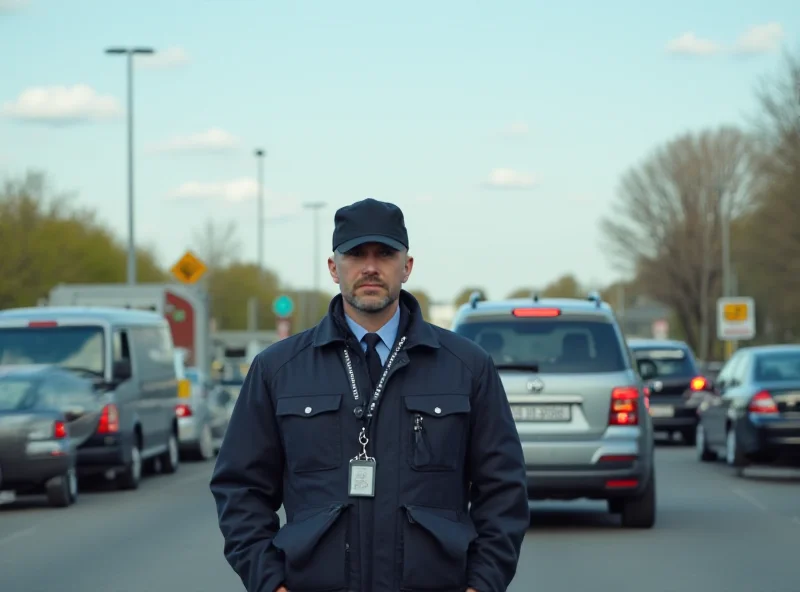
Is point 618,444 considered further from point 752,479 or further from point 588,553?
point 752,479

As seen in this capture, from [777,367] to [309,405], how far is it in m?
16.8

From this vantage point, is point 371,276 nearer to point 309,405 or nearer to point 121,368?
point 309,405

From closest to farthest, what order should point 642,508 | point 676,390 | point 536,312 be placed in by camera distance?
point 536,312 < point 642,508 < point 676,390

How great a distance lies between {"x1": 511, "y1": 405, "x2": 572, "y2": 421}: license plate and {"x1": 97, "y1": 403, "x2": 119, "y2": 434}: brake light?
24.0ft

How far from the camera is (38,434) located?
1694cm

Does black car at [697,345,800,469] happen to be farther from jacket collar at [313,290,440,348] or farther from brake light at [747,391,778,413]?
jacket collar at [313,290,440,348]

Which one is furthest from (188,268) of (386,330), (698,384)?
(386,330)

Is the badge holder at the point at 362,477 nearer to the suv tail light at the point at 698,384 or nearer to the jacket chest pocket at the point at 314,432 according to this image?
the jacket chest pocket at the point at 314,432

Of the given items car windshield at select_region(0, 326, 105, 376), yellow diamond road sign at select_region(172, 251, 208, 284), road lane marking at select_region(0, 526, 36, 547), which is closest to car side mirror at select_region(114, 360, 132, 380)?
car windshield at select_region(0, 326, 105, 376)

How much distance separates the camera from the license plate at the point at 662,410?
2819 cm

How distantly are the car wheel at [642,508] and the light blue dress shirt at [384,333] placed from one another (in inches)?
378

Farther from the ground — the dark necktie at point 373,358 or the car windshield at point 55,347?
the dark necktie at point 373,358

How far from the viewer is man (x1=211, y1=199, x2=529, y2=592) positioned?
423 cm

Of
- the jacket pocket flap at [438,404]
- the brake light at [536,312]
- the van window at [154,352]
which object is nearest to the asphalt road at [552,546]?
the brake light at [536,312]
